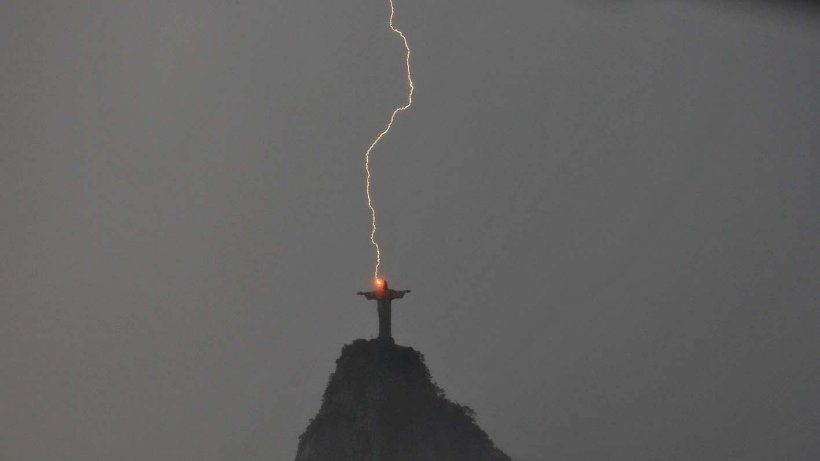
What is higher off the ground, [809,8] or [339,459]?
[339,459]

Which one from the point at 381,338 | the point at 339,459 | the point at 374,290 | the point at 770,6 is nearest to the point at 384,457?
the point at 339,459

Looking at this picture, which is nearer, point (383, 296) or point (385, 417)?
point (383, 296)

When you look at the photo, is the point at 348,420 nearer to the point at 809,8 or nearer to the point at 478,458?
the point at 478,458

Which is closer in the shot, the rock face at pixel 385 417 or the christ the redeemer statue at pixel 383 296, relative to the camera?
the christ the redeemer statue at pixel 383 296

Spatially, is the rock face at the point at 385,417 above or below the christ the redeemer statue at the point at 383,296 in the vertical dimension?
below

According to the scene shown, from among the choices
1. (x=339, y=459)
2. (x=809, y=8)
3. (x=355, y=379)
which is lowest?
(x=809, y=8)

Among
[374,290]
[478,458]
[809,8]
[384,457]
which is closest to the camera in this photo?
[809,8]

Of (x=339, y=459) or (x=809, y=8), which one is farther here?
(x=339, y=459)

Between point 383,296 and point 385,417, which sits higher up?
point 383,296
